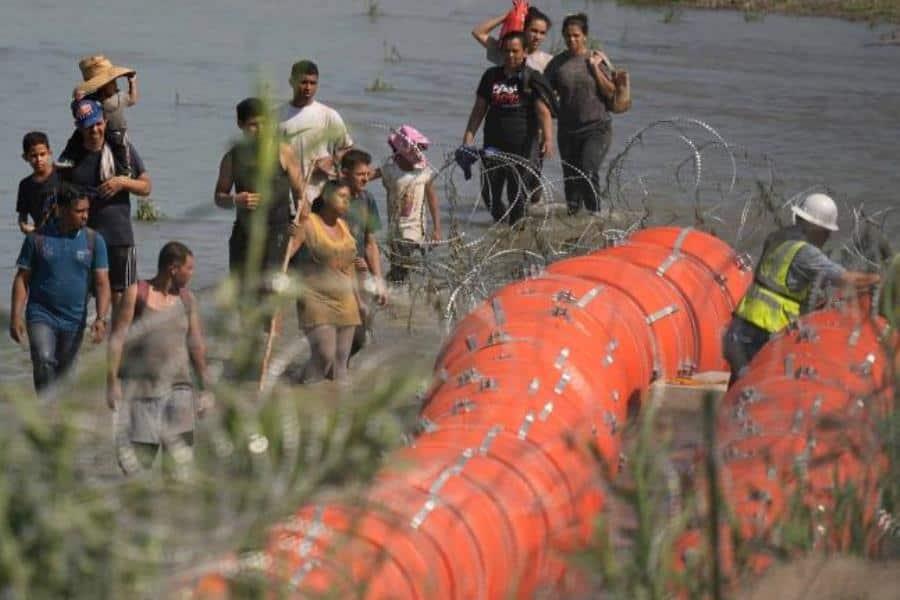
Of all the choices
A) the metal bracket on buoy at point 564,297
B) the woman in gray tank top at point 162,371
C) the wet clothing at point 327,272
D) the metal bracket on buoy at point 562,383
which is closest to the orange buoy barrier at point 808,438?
the metal bracket on buoy at point 562,383

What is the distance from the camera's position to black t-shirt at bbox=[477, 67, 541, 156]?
1634 centimetres

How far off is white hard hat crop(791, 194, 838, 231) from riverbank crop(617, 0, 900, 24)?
27.1m

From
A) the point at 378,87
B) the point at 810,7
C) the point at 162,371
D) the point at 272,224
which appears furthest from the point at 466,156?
the point at 810,7

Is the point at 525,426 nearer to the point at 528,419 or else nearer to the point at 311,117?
the point at 528,419

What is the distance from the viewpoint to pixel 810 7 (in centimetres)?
3922

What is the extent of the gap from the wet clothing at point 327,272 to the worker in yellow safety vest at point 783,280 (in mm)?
2005

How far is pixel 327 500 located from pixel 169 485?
0.89 feet

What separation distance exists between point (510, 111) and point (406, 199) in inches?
116

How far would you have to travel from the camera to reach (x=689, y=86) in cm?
2825

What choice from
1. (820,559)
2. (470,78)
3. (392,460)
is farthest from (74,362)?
(470,78)

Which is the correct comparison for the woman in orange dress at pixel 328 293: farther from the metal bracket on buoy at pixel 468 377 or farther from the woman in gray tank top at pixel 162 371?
the woman in gray tank top at pixel 162 371

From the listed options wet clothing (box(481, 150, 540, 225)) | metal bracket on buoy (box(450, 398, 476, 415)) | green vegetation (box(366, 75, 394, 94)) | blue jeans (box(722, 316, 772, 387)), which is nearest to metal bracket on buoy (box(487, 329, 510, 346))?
metal bracket on buoy (box(450, 398, 476, 415))

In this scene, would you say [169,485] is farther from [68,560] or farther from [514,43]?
[514,43]

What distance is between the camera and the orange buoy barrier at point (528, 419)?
675 centimetres
